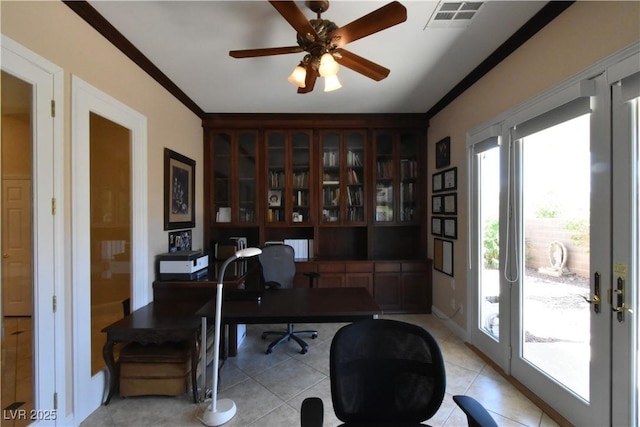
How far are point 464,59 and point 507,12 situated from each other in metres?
0.58

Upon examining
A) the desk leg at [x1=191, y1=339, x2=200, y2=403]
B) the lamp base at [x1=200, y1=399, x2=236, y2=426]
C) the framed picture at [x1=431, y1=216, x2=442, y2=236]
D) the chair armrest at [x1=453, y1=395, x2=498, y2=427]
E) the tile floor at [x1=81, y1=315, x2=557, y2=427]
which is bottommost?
the tile floor at [x1=81, y1=315, x2=557, y2=427]

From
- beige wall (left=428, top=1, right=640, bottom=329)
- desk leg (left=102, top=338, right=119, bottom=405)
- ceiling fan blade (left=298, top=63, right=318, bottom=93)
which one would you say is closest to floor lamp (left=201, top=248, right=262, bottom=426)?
desk leg (left=102, top=338, right=119, bottom=405)

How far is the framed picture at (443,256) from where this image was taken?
11.0ft

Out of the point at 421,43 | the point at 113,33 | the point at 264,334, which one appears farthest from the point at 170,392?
the point at 421,43

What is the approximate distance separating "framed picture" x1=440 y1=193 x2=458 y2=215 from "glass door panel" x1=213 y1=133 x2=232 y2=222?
116 inches

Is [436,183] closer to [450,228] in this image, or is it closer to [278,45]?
[450,228]

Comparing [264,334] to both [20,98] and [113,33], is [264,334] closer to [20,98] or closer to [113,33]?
[20,98]

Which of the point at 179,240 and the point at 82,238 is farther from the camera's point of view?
the point at 179,240

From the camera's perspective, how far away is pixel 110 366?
6.73 feet

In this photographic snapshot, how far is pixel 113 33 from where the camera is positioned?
2080 millimetres

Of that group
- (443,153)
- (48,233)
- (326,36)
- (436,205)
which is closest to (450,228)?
(436,205)

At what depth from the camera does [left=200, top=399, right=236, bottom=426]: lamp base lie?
1.87 metres

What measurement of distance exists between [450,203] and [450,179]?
0.29 m

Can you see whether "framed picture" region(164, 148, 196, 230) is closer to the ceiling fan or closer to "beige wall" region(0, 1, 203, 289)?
"beige wall" region(0, 1, 203, 289)
